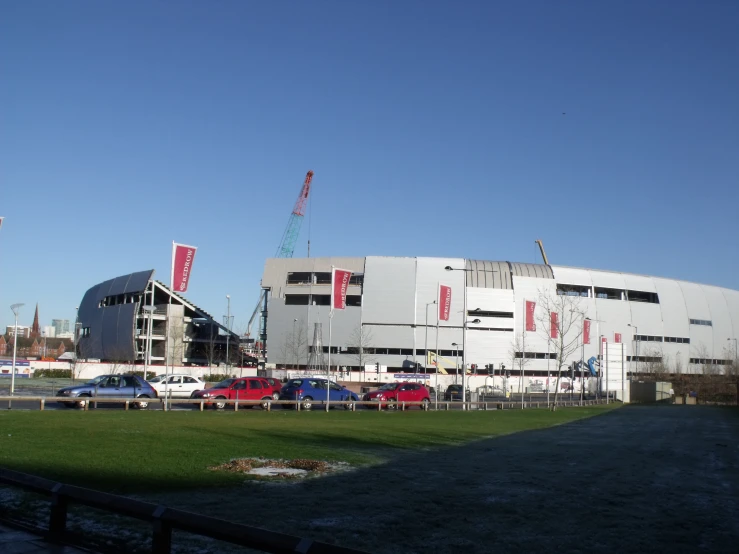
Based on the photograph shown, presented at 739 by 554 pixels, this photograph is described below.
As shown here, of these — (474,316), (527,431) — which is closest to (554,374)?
(474,316)

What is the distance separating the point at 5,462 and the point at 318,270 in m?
93.3

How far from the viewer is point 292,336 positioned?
10244 cm

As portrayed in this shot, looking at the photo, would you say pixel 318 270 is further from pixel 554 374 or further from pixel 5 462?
pixel 5 462

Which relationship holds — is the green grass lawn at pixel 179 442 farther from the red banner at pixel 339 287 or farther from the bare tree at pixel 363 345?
the bare tree at pixel 363 345

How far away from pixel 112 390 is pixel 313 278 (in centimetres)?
6987

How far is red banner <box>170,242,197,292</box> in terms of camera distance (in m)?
31.7

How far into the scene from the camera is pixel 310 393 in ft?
145

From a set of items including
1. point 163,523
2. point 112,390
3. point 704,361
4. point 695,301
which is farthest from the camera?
point 695,301

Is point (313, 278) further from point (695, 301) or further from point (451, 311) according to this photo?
point (695, 301)

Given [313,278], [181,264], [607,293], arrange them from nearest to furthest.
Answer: [181,264] → [313,278] → [607,293]

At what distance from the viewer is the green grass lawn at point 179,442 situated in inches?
524

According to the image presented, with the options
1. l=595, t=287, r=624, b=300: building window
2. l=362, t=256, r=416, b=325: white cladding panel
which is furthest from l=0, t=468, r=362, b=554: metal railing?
l=595, t=287, r=624, b=300: building window

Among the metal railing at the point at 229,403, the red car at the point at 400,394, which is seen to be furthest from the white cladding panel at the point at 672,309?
the red car at the point at 400,394

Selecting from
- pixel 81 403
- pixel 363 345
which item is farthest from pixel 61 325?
pixel 81 403
